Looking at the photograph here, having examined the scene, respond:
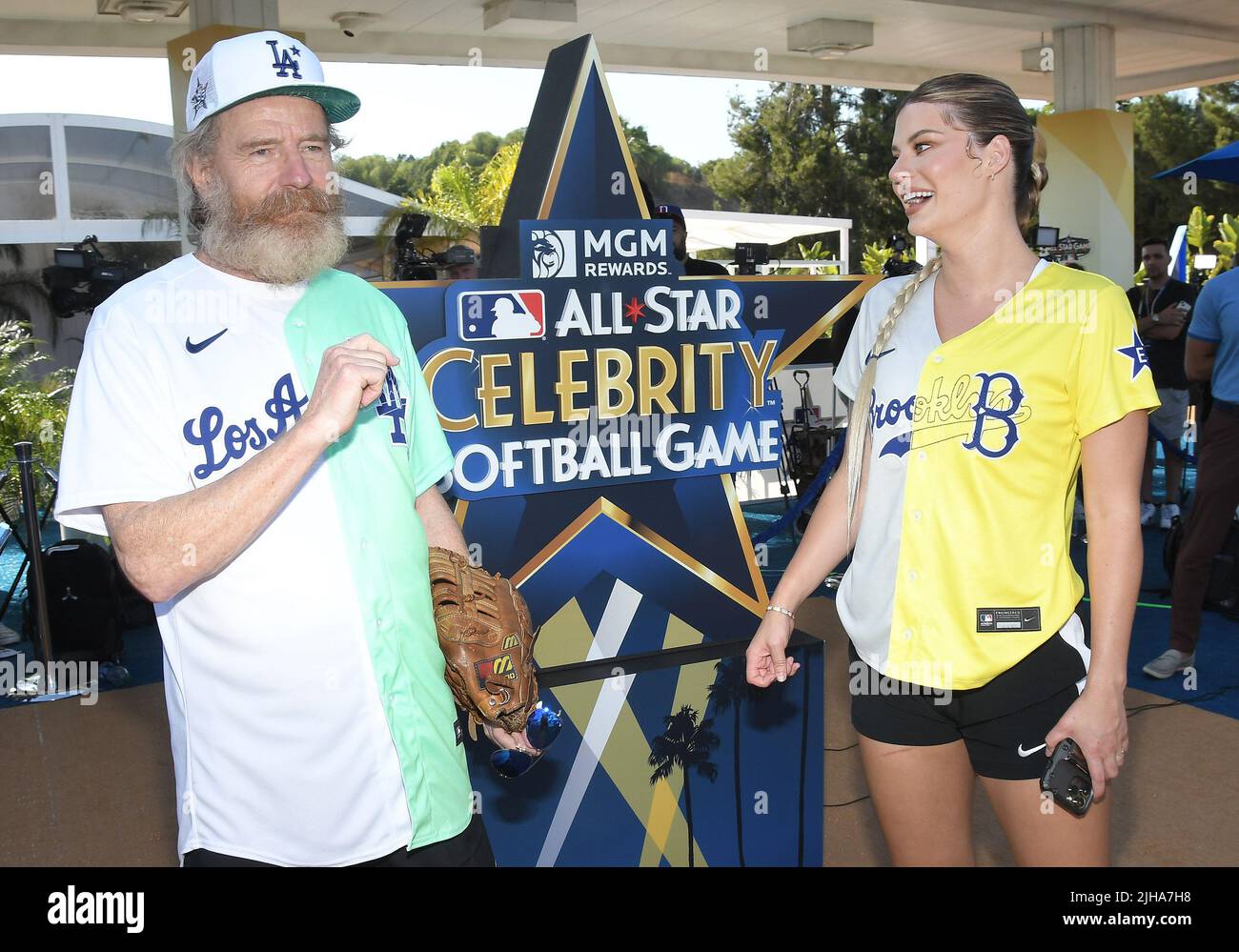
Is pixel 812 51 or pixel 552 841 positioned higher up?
pixel 812 51

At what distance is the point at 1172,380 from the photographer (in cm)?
853

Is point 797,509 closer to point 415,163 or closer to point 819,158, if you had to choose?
point 819,158

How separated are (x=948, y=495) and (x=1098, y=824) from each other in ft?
1.98

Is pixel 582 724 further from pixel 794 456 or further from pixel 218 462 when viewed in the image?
pixel 794 456

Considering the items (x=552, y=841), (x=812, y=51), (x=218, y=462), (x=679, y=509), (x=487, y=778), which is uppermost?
(x=812, y=51)

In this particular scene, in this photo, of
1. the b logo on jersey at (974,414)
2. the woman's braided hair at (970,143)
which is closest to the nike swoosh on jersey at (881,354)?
the woman's braided hair at (970,143)

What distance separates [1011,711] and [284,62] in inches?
64.4

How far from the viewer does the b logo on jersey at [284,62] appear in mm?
1759

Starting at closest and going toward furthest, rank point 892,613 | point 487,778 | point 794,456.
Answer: point 892,613 < point 487,778 < point 794,456

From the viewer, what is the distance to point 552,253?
3381mm

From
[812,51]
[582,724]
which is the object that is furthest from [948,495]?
[812,51]

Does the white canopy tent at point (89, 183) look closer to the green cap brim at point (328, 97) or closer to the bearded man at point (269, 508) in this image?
the green cap brim at point (328, 97)

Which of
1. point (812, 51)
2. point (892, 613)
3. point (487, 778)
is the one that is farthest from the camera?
point (812, 51)

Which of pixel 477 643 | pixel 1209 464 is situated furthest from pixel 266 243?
pixel 1209 464
